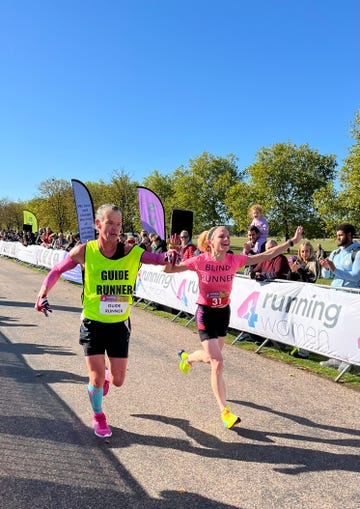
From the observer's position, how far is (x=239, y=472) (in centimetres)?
330

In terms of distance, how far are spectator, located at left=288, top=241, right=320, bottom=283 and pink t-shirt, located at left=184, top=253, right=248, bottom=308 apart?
3.48m

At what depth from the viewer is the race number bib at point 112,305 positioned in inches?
150

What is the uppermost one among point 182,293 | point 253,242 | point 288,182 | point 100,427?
point 288,182

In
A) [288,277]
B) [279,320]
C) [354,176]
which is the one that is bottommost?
[279,320]

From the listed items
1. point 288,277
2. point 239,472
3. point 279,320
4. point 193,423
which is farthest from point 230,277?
point 288,277

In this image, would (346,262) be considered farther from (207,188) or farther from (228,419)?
(207,188)

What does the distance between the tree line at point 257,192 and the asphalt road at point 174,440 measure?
25072mm

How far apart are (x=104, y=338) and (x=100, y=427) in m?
0.83

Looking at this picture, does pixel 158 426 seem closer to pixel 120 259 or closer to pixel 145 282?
pixel 120 259

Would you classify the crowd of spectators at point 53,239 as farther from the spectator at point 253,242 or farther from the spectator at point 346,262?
the spectator at point 346,262

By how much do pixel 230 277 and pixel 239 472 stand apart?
185cm

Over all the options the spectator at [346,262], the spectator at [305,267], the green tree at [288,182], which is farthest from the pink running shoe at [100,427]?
the green tree at [288,182]

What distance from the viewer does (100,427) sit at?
389 centimetres

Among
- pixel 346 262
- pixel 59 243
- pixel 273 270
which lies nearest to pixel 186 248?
pixel 273 270
